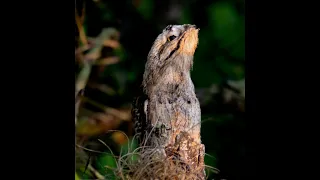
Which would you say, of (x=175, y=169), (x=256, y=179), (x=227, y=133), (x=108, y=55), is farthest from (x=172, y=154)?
(x=108, y=55)

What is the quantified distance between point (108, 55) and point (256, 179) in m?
0.71

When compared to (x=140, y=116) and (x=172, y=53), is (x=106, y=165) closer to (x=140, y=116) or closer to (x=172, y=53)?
(x=140, y=116)

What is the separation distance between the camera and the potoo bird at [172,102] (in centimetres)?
144

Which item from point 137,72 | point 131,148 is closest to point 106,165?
point 131,148

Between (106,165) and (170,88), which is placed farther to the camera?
(106,165)

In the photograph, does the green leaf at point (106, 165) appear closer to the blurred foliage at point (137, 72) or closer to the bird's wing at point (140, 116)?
the blurred foliage at point (137, 72)

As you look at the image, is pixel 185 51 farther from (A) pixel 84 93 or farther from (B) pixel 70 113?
(A) pixel 84 93

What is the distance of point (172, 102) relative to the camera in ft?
4.73

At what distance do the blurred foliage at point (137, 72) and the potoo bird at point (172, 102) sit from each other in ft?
0.22

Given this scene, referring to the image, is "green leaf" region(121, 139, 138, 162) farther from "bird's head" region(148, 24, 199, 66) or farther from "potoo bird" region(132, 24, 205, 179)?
"bird's head" region(148, 24, 199, 66)

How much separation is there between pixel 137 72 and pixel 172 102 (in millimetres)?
242

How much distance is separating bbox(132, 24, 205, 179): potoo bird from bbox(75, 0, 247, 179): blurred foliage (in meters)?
0.07

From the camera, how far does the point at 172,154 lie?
56.9 inches

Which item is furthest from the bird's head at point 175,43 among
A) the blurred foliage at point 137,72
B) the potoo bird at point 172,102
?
the blurred foliage at point 137,72
